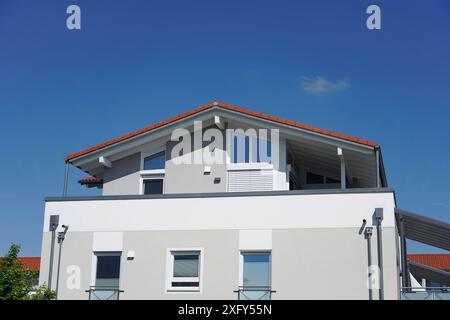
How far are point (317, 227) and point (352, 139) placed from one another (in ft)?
8.40

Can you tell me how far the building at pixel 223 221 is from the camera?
47.3 feet

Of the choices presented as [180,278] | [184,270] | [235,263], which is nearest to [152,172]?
[184,270]

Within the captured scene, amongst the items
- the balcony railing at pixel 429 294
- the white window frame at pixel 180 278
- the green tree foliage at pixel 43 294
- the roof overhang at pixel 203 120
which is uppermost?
the roof overhang at pixel 203 120

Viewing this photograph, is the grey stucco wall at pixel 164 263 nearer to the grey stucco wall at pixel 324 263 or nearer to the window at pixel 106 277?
the window at pixel 106 277

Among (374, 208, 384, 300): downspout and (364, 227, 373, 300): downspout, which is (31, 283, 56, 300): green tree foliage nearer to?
(364, 227, 373, 300): downspout

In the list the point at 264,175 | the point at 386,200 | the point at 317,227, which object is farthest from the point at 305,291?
the point at 264,175

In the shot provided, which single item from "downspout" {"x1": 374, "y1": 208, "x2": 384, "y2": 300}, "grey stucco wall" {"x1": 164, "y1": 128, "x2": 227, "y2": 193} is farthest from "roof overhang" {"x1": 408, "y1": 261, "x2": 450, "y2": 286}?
"grey stucco wall" {"x1": 164, "y1": 128, "x2": 227, "y2": 193}

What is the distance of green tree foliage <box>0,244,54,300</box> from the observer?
13.7 meters

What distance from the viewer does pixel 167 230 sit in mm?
15484

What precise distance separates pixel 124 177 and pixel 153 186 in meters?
0.90

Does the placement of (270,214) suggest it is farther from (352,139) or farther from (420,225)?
(420,225)

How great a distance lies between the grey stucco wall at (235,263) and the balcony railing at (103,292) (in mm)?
150

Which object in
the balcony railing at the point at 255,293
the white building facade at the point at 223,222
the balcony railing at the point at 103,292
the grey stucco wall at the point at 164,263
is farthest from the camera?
the balcony railing at the point at 103,292

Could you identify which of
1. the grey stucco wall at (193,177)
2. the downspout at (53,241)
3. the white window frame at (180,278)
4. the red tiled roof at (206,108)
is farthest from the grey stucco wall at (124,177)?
the white window frame at (180,278)
